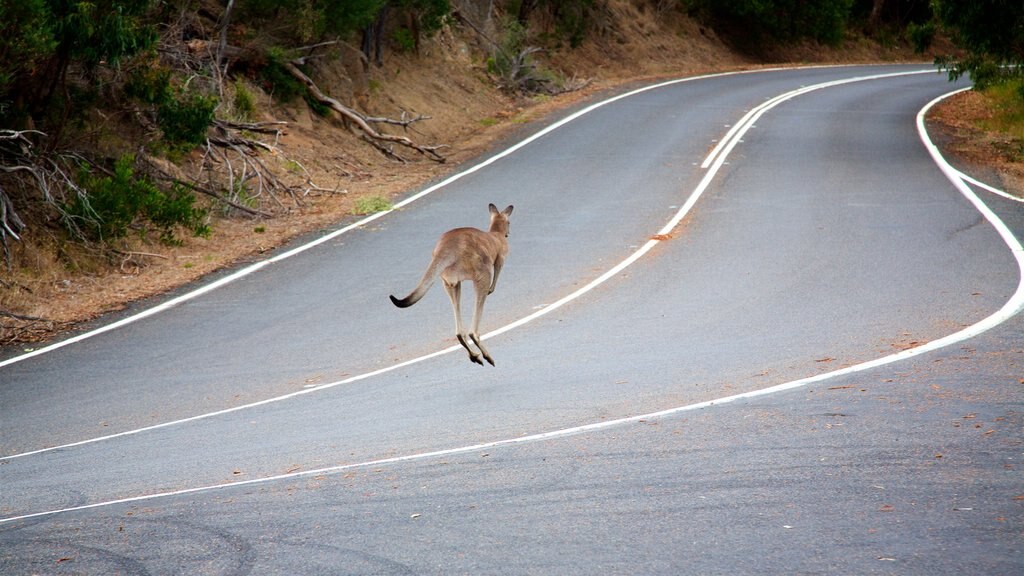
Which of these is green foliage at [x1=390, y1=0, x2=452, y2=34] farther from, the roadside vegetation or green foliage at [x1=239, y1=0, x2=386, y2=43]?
green foliage at [x1=239, y1=0, x2=386, y2=43]

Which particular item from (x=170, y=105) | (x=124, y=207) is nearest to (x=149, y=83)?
(x=170, y=105)

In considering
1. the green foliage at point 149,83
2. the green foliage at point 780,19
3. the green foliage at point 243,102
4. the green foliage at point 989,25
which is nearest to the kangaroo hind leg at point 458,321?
the green foliage at point 149,83

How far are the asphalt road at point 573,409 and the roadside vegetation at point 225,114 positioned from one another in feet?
7.61

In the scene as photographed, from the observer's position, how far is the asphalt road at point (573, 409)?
5.72 metres

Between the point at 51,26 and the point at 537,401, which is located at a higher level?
the point at 51,26

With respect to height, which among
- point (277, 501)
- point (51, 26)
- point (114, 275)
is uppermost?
point (51, 26)

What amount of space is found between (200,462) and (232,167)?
48.3 feet

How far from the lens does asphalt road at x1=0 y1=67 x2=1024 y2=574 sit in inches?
225

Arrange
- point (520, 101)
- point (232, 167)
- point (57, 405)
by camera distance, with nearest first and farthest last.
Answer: point (57, 405) → point (232, 167) → point (520, 101)

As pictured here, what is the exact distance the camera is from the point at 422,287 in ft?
32.0

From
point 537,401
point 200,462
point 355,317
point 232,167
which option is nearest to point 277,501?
point 200,462

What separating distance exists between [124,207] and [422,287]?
9835 millimetres

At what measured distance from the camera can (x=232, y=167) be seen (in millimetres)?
22047

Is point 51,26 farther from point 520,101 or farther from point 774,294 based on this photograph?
point 520,101
